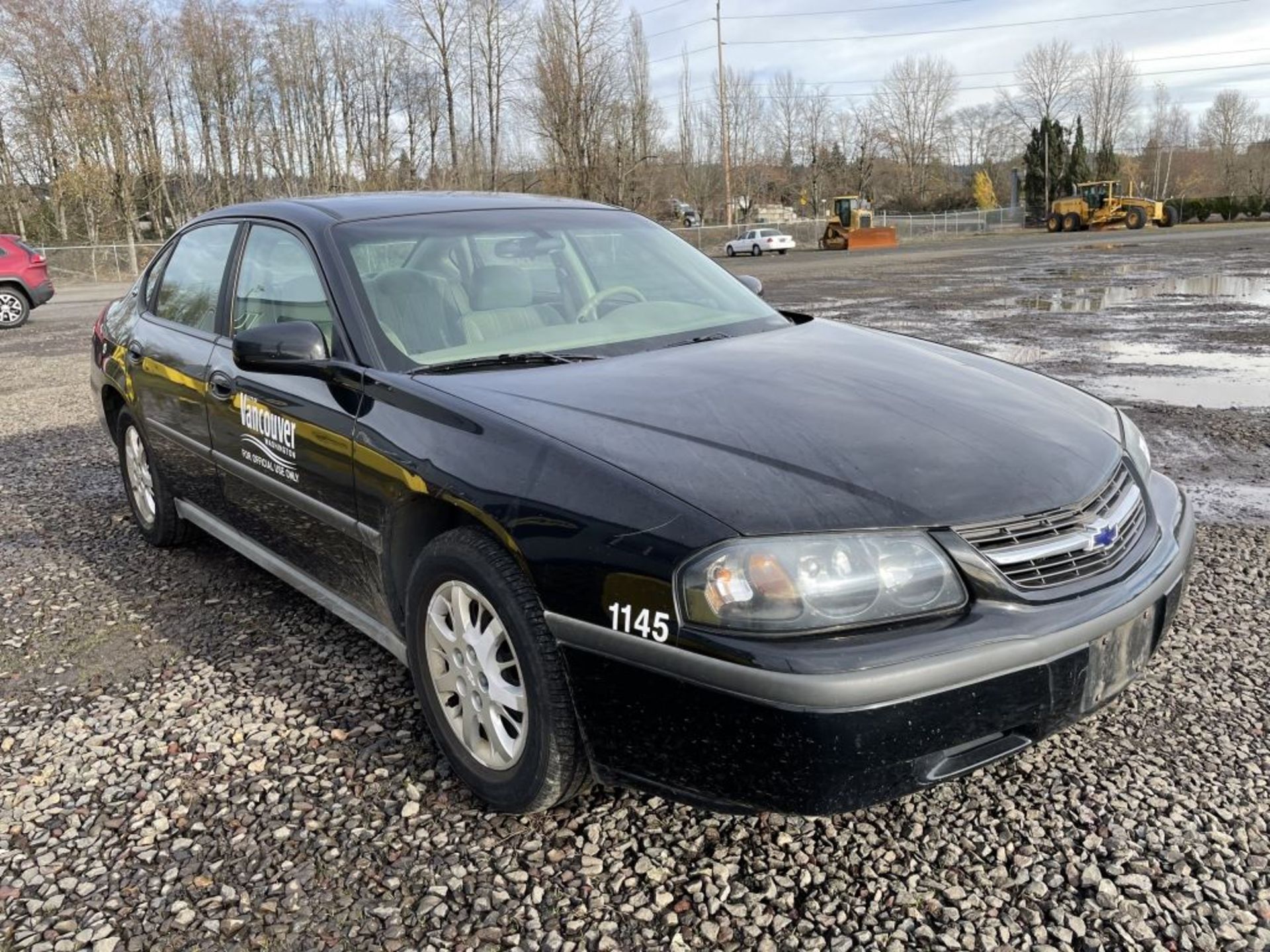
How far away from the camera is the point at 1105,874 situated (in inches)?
87.5

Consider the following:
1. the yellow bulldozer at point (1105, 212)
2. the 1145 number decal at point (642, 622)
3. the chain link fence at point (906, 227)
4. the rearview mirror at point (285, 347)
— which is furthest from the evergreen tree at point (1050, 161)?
the 1145 number decal at point (642, 622)

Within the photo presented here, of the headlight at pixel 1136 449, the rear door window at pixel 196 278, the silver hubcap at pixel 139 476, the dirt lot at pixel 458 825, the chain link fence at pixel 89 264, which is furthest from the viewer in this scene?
the chain link fence at pixel 89 264

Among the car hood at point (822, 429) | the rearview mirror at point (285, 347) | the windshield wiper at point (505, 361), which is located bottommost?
the car hood at point (822, 429)

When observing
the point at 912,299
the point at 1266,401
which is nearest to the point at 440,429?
the point at 1266,401

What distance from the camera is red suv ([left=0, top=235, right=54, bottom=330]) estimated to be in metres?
17.5

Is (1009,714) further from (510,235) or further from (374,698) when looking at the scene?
(510,235)

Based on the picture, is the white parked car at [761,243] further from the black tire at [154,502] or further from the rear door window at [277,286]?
the rear door window at [277,286]

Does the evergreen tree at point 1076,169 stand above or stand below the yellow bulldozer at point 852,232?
above

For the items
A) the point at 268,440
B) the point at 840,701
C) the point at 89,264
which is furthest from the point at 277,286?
the point at 89,264

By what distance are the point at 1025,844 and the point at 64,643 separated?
338cm

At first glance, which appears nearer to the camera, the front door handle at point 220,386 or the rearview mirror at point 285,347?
the rearview mirror at point 285,347

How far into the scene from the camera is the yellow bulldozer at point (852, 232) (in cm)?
4353

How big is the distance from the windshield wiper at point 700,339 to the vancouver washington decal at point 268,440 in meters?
1.23

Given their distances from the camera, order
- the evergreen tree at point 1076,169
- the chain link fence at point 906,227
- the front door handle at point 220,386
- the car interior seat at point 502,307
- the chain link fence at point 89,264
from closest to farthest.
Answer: the car interior seat at point 502,307 < the front door handle at point 220,386 < the chain link fence at point 89,264 < the chain link fence at point 906,227 < the evergreen tree at point 1076,169
